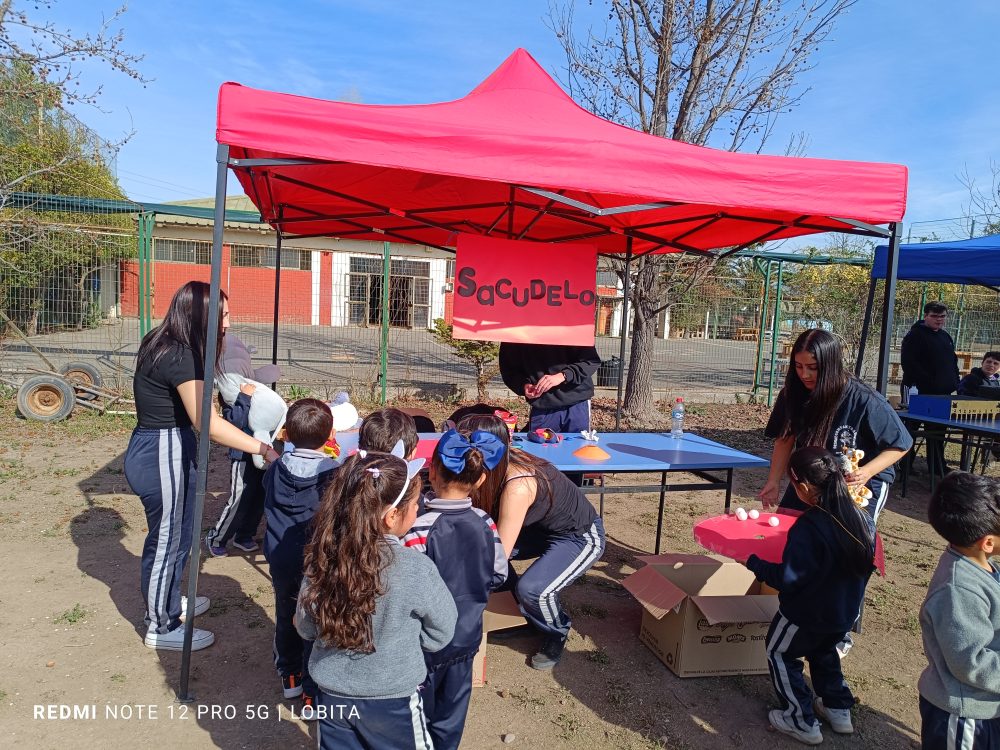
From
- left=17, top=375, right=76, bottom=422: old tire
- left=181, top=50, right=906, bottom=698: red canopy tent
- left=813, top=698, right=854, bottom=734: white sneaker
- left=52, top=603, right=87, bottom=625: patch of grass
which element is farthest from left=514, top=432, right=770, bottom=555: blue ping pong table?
left=17, top=375, right=76, bottom=422: old tire

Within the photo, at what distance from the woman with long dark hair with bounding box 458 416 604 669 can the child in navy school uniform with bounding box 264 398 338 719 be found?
58 centimetres

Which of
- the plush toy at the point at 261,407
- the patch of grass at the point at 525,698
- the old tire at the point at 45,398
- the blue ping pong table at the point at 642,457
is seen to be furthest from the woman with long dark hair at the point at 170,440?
the old tire at the point at 45,398

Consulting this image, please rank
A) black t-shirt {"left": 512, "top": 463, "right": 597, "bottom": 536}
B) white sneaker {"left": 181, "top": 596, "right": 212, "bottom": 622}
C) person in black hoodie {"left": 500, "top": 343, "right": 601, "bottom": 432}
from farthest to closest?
person in black hoodie {"left": 500, "top": 343, "right": 601, "bottom": 432}, white sneaker {"left": 181, "top": 596, "right": 212, "bottom": 622}, black t-shirt {"left": 512, "top": 463, "right": 597, "bottom": 536}

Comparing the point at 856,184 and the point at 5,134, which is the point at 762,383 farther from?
the point at 5,134

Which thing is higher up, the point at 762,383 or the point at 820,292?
the point at 820,292

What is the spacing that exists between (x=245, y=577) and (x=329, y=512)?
2486mm

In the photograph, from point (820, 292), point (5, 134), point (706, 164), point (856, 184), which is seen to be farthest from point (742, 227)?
point (5, 134)

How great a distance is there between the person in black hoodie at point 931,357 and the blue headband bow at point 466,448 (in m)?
6.37

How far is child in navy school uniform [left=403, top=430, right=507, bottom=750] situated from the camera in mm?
2041

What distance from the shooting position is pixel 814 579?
2404mm

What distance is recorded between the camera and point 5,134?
10164 millimetres

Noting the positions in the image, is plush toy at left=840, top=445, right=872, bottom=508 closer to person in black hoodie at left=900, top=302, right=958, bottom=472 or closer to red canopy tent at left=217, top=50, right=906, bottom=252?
red canopy tent at left=217, top=50, right=906, bottom=252

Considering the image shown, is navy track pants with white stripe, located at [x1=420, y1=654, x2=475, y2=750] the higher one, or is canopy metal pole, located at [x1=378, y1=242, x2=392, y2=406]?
canopy metal pole, located at [x1=378, y1=242, x2=392, y2=406]

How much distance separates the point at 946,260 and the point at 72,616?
7453mm
